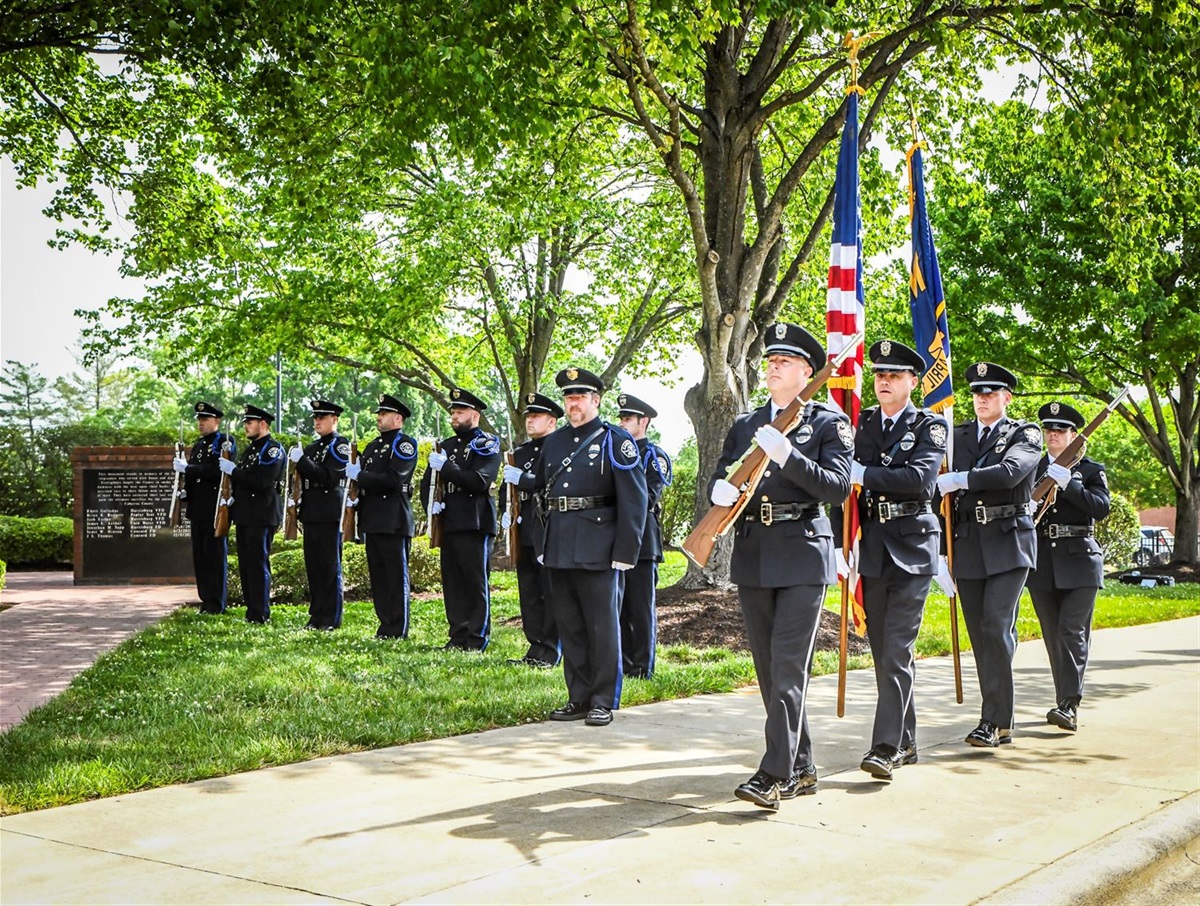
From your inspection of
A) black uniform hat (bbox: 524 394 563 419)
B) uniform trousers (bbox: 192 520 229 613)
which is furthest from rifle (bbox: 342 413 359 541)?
black uniform hat (bbox: 524 394 563 419)

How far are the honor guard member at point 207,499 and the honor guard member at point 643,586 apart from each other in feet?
18.3

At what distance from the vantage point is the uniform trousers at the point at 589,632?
25.9 feet

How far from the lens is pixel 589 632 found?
26.3ft

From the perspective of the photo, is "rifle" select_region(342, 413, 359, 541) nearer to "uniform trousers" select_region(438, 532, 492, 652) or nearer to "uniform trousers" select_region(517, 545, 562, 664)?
"uniform trousers" select_region(438, 532, 492, 652)

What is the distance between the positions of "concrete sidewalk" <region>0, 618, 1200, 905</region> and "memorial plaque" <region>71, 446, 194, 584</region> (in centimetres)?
1393

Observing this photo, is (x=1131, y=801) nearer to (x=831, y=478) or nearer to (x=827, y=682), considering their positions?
(x=831, y=478)

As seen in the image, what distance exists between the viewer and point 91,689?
28.5 ft

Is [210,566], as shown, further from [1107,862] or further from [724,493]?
[1107,862]

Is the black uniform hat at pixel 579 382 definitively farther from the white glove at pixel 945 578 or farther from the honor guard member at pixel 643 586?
the white glove at pixel 945 578

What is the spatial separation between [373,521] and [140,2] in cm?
477

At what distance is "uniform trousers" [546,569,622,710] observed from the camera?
7.89 meters

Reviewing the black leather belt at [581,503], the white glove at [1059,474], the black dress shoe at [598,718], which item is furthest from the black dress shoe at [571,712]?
the white glove at [1059,474]

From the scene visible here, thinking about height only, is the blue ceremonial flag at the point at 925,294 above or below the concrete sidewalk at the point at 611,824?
above

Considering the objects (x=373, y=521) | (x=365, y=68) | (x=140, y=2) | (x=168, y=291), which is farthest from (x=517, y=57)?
(x=168, y=291)
